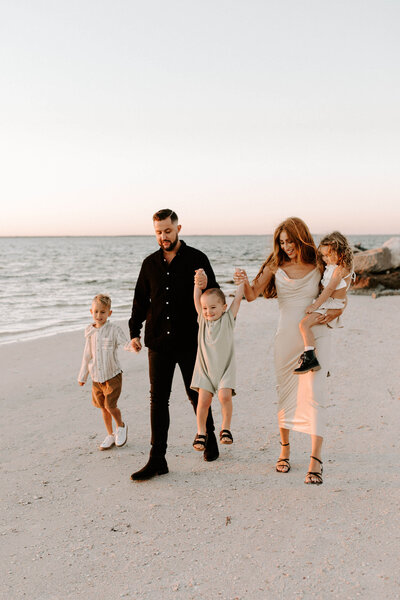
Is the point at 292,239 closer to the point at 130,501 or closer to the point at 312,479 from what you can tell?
the point at 312,479

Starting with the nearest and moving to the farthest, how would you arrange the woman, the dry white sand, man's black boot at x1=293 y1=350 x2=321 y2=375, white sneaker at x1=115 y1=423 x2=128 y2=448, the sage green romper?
the dry white sand, man's black boot at x1=293 y1=350 x2=321 y2=375, the woman, the sage green romper, white sneaker at x1=115 y1=423 x2=128 y2=448

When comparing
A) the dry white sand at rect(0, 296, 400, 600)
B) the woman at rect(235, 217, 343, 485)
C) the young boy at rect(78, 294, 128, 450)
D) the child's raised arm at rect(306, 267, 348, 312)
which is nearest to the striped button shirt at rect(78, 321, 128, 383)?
the young boy at rect(78, 294, 128, 450)

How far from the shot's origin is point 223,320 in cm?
454

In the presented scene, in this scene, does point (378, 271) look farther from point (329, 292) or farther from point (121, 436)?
point (121, 436)

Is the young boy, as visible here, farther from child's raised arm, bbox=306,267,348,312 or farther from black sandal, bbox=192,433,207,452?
child's raised arm, bbox=306,267,348,312

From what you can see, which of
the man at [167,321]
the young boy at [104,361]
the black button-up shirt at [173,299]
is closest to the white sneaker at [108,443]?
the young boy at [104,361]

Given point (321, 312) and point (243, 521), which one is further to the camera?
point (321, 312)

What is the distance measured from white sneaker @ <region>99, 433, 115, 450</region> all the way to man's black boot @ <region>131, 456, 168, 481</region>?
751 millimetres

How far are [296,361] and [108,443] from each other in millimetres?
1959

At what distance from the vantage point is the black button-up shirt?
14.8ft

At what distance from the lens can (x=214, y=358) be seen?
446 centimetres

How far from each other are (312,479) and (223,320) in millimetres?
1458

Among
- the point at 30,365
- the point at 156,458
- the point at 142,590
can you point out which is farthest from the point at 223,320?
the point at 30,365

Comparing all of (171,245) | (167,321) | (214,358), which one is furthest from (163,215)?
(214,358)
